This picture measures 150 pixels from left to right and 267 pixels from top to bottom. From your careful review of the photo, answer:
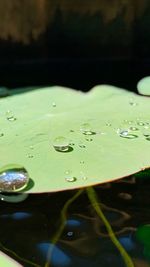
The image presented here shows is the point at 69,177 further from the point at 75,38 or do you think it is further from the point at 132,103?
the point at 75,38

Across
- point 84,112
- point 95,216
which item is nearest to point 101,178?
point 95,216

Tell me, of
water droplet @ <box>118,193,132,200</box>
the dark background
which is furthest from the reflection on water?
the dark background

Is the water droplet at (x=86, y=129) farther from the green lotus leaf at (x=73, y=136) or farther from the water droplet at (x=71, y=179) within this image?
the water droplet at (x=71, y=179)

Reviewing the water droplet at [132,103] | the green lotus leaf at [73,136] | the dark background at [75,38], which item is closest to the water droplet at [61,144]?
the green lotus leaf at [73,136]

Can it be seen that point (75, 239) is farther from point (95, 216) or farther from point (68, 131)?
point (68, 131)

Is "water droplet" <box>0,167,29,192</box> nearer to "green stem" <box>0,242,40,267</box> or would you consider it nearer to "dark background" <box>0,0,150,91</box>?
"green stem" <box>0,242,40,267</box>
